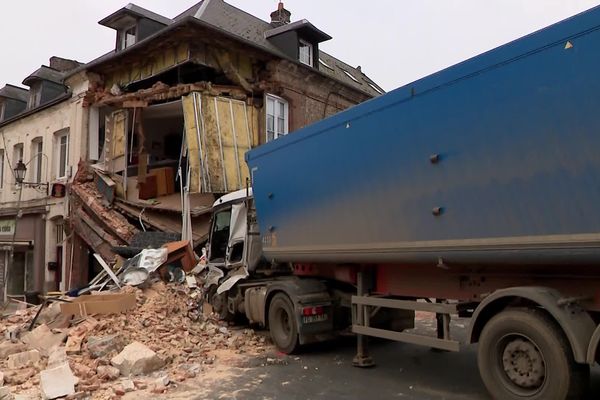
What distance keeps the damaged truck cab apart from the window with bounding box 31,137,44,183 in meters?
12.9

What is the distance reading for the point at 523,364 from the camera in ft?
14.9

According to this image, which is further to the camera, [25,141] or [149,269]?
[25,141]

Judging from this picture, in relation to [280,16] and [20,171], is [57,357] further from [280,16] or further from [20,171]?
[280,16]

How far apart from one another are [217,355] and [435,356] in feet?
10.4

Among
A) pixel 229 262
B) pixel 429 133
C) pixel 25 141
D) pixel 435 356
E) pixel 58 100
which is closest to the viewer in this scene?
pixel 429 133

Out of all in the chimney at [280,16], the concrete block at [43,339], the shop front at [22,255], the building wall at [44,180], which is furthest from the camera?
the chimney at [280,16]

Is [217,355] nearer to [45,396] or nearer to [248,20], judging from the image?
[45,396]

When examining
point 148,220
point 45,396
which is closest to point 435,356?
point 45,396

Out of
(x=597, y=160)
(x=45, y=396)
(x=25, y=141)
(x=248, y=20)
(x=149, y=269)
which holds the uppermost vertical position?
(x=248, y=20)

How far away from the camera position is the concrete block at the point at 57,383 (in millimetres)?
5765

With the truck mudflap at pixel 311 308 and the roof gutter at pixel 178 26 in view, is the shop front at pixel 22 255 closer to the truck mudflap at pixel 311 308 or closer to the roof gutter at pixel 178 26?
the roof gutter at pixel 178 26

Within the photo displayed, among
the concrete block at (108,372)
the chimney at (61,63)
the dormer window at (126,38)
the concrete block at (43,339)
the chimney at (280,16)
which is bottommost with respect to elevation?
the concrete block at (108,372)

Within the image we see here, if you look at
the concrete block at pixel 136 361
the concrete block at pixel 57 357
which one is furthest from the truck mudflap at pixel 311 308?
the concrete block at pixel 57 357

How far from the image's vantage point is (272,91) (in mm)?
→ 16359
